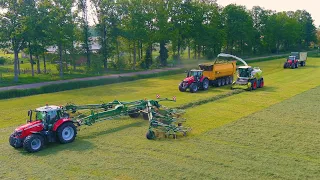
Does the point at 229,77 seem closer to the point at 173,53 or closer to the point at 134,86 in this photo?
the point at 134,86

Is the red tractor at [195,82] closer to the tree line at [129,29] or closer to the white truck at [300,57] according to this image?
the tree line at [129,29]

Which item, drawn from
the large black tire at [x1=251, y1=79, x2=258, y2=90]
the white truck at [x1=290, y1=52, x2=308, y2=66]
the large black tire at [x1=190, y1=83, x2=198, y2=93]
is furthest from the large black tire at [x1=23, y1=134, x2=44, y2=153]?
the white truck at [x1=290, y1=52, x2=308, y2=66]

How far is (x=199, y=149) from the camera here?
14.4 meters

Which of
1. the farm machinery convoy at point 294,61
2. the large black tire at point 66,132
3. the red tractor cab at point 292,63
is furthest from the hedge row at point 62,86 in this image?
the farm machinery convoy at point 294,61

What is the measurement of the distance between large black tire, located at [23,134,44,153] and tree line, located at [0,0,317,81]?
24629mm

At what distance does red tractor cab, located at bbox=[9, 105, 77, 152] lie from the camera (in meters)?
14.5

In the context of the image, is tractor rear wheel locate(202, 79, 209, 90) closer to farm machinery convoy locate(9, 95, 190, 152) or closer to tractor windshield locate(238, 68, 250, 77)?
tractor windshield locate(238, 68, 250, 77)

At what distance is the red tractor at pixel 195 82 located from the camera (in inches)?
1156

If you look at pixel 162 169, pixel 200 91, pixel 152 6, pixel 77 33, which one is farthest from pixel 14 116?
pixel 152 6

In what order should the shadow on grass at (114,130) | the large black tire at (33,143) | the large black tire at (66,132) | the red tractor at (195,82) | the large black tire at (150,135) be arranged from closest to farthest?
1. the large black tire at (33,143)
2. the large black tire at (66,132)
3. the large black tire at (150,135)
4. the shadow on grass at (114,130)
5. the red tractor at (195,82)

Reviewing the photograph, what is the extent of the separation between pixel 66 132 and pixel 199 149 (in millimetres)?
6329

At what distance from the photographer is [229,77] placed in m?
34.0

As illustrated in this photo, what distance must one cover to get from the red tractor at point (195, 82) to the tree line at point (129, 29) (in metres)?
17.7

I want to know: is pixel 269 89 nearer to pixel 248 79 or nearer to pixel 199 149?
pixel 248 79
